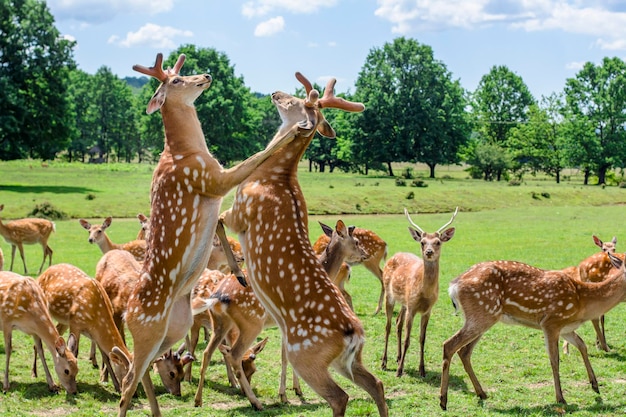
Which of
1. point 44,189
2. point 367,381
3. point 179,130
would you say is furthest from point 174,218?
point 44,189

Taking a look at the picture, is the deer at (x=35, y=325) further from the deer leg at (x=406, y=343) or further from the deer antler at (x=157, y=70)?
the deer leg at (x=406, y=343)

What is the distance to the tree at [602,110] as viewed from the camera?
2594 inches

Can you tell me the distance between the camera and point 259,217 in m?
6.15

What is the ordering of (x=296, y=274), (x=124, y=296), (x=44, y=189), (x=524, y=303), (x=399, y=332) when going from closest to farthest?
(x=296, y=274) → (x=524, y=303) → (x=124, y=296) → (x=399, y=332) → (x=44, y=189)

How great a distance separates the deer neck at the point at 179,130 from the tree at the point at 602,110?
63.7 metres

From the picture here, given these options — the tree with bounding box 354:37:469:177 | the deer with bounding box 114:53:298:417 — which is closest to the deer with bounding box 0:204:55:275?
the deer with bounding box 114:53:298:417

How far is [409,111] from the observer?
66625mm

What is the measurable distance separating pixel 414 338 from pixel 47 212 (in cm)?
2198

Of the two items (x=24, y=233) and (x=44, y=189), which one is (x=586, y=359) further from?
(x=44, y=189)

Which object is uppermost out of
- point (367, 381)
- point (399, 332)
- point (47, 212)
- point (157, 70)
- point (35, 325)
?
point (157, 70)

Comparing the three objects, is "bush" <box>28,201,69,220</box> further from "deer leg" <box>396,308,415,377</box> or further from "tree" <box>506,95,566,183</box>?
"tree" <box>506,95,566,183</box>

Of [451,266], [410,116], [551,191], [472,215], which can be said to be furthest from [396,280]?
[410,116]

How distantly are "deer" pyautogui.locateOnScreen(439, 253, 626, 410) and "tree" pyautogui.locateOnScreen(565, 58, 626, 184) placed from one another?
2356 inches

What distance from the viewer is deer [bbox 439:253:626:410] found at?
28.5 ft
